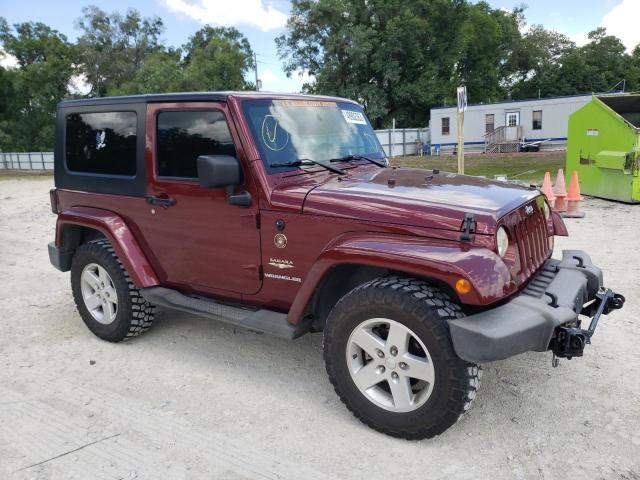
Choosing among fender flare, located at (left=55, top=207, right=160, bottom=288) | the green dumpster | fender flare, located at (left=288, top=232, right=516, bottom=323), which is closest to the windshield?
fender flare, located at (left=288, top=232, right=516, bottom=323)

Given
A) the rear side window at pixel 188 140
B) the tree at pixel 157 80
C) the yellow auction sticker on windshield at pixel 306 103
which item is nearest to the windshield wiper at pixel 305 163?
the rear side window at pixel 188 140

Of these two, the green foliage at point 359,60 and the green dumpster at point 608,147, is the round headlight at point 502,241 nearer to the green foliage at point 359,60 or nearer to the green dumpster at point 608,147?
the green dumpster at point 608,147

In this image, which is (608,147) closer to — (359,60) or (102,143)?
(102,143)

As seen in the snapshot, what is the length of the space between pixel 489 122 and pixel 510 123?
131 centimetres

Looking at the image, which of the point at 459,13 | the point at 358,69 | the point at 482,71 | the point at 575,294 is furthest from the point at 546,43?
the point at 575,294

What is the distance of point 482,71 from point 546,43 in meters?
14.2

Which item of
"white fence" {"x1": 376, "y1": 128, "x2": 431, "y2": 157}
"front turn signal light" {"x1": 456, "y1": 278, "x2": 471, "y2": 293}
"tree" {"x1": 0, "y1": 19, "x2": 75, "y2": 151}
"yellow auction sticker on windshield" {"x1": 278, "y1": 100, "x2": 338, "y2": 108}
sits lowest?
"front turn signal light" {"x1": 456, "y1": 278, "x2": 471, "y2": 293}

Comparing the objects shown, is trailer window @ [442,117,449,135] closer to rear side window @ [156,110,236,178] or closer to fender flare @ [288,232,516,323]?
rear side window @ [156,110,236,178]

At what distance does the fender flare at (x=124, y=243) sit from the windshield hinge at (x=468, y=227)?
8.24 feet

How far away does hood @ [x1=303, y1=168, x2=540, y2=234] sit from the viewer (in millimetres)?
2938

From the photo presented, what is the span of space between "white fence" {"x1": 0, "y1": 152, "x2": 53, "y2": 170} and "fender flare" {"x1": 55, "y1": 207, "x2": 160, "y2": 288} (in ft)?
117

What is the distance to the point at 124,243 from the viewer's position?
4262mm

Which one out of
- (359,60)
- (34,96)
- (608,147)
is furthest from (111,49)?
(608,147)

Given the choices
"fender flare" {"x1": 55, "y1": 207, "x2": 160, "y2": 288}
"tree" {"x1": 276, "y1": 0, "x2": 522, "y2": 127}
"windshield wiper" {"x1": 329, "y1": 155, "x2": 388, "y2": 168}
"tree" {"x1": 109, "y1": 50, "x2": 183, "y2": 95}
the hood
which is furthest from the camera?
"tree" {"x1": 109, "y1": 50, "x2": 183, "y2": 95}
